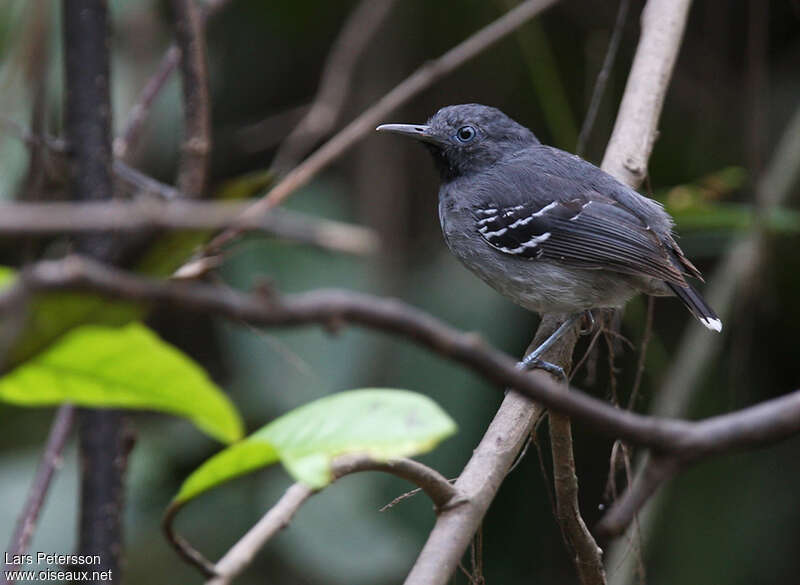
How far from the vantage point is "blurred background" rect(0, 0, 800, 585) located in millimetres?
4395

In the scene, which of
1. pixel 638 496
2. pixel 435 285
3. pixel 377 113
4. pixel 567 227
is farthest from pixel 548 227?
pixel 638 496

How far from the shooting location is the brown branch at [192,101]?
2152mm

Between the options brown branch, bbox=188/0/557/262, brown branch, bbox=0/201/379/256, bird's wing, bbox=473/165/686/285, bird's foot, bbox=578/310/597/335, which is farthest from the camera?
bird's wing, bbox=473/165/686/285

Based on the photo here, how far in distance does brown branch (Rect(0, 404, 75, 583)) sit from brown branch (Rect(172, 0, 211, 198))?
0.59 m

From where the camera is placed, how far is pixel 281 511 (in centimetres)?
158

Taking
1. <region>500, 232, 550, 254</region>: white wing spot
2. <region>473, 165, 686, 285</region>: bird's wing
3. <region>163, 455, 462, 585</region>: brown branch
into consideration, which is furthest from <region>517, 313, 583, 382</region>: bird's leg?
<region>163, 455, 462, 585</region>: brown branch

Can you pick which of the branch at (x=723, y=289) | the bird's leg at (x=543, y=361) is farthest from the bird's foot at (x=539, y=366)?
the branch at (x=723, y=289)

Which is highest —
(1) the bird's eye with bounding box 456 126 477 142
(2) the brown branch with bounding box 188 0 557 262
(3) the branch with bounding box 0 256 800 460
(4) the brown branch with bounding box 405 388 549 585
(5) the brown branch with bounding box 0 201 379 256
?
(5) the brown branch with bounding box 0 201 379 256

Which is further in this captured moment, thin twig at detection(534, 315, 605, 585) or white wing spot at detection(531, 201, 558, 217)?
white wing spot at detection(531, 201, 558, 217)

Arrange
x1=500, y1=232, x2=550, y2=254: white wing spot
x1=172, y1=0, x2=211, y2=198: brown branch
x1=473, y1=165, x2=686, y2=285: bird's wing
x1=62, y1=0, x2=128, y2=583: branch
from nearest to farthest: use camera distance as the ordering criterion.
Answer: x1=62, y1=0, x2=128, y2=583: branch, x1=172, y1=0, x2=211, y2=198: brown branch, x1=473, y1=165, x2=686, y2=285: bird's wing, x1=500, y1=232, x2=550, y2=254: white wing spot

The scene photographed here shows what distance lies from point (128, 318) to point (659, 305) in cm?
469

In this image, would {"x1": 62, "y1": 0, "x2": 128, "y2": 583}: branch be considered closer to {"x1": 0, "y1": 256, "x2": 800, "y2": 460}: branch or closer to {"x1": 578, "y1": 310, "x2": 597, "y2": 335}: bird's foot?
{"x1": 0, "y1": 256, "x2": 800, "y2": 460}: branch

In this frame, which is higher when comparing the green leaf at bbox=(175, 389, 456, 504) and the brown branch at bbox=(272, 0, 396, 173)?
the green leaf at bbox=(175, 389, 456, 504)

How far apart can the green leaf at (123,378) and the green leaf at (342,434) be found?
0.11 m
